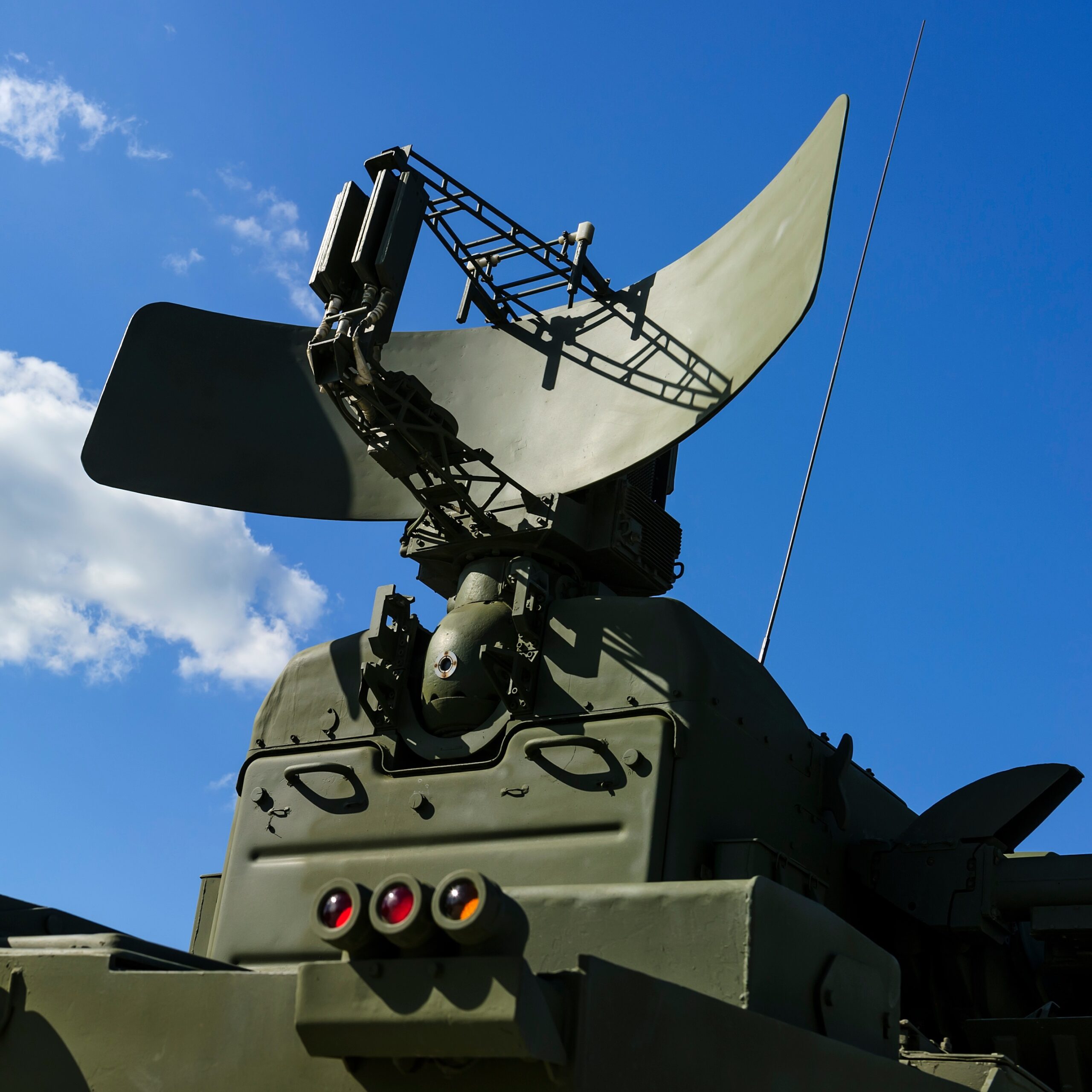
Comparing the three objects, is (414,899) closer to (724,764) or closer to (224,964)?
(224,964)

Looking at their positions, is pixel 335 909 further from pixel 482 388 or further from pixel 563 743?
pixel 482 388

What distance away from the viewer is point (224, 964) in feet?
14.2

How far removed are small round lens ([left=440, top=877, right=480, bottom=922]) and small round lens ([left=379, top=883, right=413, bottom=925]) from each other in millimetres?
99

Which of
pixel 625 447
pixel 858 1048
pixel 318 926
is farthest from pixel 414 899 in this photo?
pixel 625 447

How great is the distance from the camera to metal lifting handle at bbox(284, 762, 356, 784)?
7293 mm

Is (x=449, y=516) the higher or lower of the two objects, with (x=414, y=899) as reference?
higher

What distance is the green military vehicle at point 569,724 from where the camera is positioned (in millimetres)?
4637

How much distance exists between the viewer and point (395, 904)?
3104 mm

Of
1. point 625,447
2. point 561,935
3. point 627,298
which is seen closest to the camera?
point 561,935

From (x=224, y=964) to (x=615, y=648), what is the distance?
9.86 ft

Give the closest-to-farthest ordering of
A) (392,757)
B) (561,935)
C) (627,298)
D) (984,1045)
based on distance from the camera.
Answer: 1. (561,935)
2. (984,1045)
3. (392,757)
4. (627,298)

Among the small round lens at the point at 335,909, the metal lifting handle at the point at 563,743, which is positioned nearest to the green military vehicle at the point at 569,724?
the metal lifting handle at the point at 563,743

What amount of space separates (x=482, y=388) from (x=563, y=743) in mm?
3337

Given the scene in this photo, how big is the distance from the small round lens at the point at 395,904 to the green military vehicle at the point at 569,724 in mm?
1326
